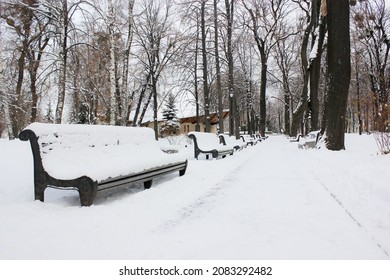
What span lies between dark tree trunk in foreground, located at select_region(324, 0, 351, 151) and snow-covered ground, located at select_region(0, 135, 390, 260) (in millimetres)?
4555

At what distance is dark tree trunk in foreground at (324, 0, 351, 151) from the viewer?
33.5 feet

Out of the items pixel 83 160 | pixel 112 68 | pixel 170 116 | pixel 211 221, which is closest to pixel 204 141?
pixel 112 68

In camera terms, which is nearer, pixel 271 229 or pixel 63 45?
pixel 271 229

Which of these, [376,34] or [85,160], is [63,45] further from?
[376,34]

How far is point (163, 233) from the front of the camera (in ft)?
10.7

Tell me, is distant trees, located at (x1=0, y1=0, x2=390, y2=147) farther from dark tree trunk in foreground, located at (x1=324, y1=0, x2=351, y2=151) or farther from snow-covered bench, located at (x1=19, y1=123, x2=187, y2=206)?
snow-covered bench, located at (x1=19, y1=123, x2=187, y2=206)

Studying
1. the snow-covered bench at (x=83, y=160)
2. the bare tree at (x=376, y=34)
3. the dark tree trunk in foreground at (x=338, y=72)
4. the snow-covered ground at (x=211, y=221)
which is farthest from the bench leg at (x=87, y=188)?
the bare tree at (x=376, y=34)

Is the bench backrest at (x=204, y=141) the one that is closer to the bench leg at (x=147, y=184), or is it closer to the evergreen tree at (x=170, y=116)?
the bench leg at (x=147, y=184)

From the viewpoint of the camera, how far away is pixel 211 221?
12.1 feet

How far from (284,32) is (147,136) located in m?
23.2

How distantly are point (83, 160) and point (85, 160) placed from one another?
0.12 feet

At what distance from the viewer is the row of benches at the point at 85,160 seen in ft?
13.9
